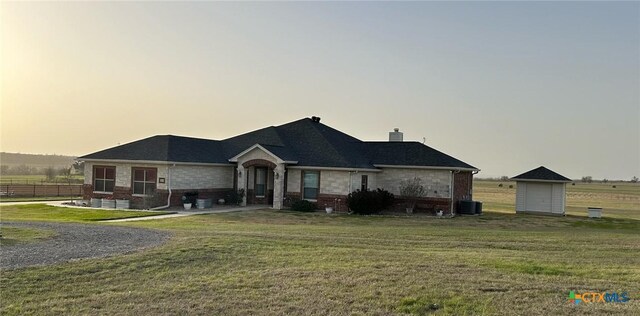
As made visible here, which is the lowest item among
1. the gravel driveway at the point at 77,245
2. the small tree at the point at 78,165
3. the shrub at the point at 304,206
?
the gravel driveway at the point at 77,245

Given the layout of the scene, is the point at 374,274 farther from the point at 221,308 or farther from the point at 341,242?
the point at 341,242

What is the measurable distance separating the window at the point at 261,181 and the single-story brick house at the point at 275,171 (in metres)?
0.06

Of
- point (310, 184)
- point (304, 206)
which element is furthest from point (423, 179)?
point (304, 206)

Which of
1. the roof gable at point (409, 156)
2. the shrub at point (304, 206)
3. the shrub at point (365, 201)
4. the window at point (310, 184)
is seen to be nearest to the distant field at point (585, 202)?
the roof gable at point (409, 156)

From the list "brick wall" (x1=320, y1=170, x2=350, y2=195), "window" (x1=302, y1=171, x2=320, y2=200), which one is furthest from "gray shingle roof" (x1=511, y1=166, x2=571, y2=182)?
"window" (x1=302, y1=171, x2=320, y2=200)

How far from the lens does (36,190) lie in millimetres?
45375

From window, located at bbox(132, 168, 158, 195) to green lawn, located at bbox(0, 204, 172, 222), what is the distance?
3257mm

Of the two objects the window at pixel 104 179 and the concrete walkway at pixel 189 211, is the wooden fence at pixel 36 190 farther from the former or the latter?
the concrete walkway at pixel 189 211

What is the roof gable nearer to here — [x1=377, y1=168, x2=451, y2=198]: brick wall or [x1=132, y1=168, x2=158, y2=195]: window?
[x1=377, y1=168, x2=451, y2=198]: brick wall

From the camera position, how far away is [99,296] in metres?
9.43

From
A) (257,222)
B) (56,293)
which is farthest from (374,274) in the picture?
(257,222)

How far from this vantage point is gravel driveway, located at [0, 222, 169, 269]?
11.9m

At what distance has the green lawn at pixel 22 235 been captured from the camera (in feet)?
46.2

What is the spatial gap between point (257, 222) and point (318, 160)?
9320mm
